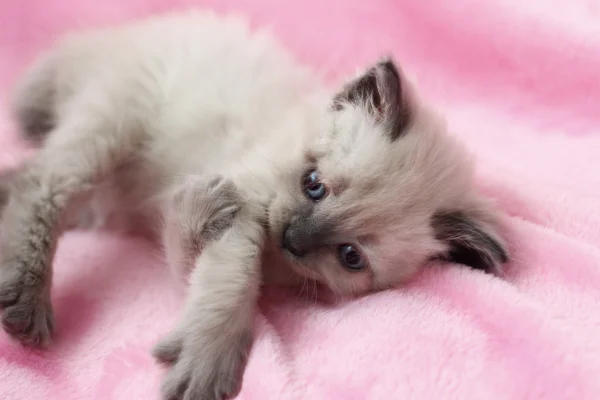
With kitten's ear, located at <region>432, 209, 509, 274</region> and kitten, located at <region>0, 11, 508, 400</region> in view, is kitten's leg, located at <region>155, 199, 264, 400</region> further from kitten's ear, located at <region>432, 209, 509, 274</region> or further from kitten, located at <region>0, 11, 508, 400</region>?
kitten's ear, located at <region>432, 209, 509, 274</region>

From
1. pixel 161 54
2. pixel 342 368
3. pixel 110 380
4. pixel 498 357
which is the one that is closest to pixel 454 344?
pixel 498 357

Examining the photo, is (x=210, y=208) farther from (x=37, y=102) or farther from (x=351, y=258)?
(x=37, y=102)

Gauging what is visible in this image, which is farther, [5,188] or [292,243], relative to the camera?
[5,188]

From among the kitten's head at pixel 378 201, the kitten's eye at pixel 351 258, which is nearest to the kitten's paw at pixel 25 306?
the kitten's head at pixel 378 201

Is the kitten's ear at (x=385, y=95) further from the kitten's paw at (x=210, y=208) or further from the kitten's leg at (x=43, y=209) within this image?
the kitten's leg at (x=43, y=209)

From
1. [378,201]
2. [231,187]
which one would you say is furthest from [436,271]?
[231,187]
